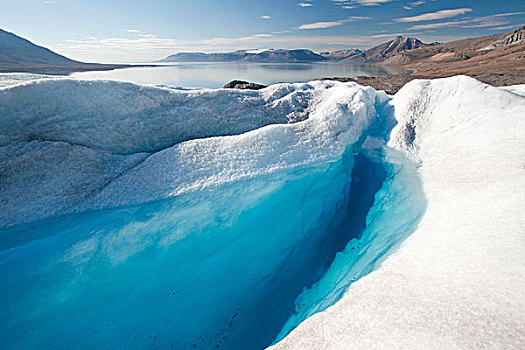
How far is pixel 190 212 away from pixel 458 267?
3891 millimetres

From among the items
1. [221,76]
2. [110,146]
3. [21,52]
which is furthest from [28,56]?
[110,146]

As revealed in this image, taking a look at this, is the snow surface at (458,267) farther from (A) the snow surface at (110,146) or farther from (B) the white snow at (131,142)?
(A) the snow surface at (110,146)

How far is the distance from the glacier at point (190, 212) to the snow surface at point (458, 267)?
0.35ft

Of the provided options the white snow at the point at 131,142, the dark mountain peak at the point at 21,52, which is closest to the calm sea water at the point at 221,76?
the white snow at the point at 131,142

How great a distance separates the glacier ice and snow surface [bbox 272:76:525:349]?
59cm

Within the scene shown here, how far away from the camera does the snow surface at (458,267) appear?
2219 millimetres

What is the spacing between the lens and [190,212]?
4.30 meters

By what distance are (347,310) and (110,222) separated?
12.4 ft

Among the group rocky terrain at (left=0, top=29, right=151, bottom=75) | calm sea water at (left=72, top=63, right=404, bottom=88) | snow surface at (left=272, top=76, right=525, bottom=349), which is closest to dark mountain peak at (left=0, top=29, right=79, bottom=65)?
rocky terrain at (left=0, top=29, right=151, bottom=75)

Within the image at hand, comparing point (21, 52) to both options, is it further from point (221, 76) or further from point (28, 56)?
point (221, 76)

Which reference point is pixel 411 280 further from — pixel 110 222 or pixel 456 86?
pixel 456 86

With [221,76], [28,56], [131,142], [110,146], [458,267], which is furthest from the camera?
[28,56]

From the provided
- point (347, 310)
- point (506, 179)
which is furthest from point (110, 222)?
point (506, 179)

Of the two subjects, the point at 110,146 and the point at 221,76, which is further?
the point at 221,76
